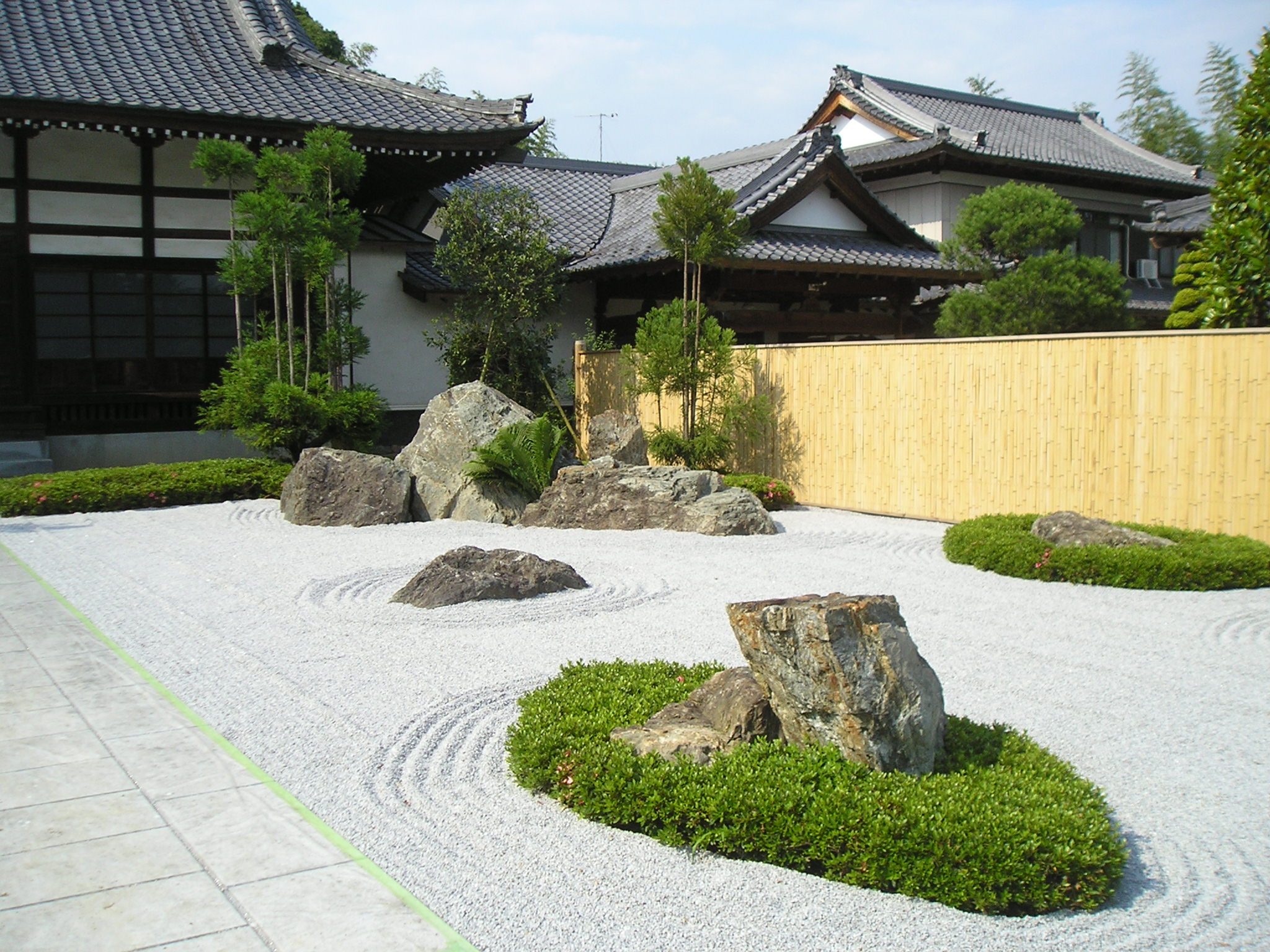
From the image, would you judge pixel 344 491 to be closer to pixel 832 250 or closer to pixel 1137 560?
pixel 1137 560

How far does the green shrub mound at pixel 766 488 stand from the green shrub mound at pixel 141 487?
5.36m

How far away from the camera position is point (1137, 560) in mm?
7641

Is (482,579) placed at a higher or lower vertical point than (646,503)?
lower

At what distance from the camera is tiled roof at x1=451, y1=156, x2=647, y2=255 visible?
733 inches

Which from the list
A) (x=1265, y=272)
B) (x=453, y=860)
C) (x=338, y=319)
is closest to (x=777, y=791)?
(x=453, y=860)

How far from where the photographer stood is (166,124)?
1307 centimetres

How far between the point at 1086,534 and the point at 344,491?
7.03m

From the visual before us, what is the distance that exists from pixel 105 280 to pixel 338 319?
3097 mm

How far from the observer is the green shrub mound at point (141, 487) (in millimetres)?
11328

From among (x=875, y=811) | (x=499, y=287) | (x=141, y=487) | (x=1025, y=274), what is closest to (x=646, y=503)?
(x=499, y=287)

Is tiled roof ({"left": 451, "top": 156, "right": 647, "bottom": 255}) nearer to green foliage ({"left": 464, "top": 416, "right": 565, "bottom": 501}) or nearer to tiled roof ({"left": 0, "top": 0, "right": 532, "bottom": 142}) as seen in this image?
tiled roof ({"left": 0, "top": 0, "right": 532, "bottom": 142})

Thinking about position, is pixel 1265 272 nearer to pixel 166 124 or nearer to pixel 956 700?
pixel 956 700

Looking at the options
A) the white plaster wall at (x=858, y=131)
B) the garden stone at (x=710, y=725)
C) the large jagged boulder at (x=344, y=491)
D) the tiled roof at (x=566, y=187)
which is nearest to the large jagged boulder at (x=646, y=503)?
the large jagged boulder at (x=344, y=491)

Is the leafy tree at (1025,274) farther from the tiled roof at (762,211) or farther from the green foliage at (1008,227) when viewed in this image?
the tiled roof at (762,211)
